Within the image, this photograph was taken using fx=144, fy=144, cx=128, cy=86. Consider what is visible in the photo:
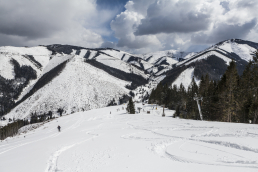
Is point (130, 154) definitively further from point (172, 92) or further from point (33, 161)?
point (172, 92)

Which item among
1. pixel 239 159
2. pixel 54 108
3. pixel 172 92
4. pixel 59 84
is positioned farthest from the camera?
pixel 59 84

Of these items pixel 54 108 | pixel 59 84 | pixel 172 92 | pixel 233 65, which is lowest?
pixel 54 108

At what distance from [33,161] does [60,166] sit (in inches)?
138

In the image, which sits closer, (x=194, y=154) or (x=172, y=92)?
(x=194, y=154)

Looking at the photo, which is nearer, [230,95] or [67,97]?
[230,95]

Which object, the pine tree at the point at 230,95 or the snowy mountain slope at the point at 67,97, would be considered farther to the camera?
the snowy mountain slope at the point at 67,97

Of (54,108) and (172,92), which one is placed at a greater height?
(172,92)

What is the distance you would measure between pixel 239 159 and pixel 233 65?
92.3 feet

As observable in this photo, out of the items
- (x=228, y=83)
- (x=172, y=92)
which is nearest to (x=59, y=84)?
(x=172, y=92)

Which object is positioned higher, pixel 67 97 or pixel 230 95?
pixel 67 97

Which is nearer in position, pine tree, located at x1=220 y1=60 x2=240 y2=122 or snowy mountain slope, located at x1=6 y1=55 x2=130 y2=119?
pine tree, located at x1=220 y1=60 x2=240 y2=122

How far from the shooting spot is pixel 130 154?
1146 centimetres

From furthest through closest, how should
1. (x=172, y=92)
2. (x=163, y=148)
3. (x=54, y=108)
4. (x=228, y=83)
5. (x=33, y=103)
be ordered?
(x=33, y=103) < (x=54, y=108) < (x=172, y=92) < (x=228, y=83) < (x=163, y=148)

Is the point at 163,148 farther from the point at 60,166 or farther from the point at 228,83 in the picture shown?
the point at 228,83
